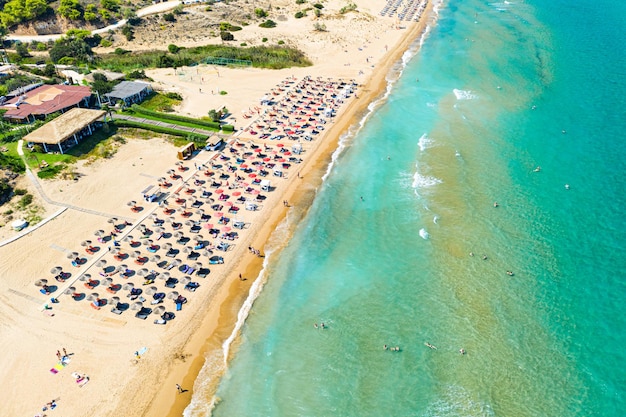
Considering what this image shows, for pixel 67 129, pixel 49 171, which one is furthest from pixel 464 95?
pixel 49 171

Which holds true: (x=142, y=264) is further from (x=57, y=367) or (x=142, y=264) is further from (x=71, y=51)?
(x=71, y=51)

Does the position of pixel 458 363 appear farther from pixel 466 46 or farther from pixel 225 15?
pixel 225 15

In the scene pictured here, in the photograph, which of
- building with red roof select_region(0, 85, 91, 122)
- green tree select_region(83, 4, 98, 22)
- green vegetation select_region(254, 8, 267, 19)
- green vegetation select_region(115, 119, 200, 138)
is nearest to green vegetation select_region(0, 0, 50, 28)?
green tree select_region(83, 4, 98, 22)

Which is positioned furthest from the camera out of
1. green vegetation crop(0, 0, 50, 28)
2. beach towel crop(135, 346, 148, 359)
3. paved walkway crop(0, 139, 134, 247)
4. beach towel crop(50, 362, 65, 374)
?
green vegetation crop(0, 0, 50, 28)

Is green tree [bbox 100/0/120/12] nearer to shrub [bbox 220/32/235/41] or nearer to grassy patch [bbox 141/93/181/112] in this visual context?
shrub [bbox 220/32/235/41]

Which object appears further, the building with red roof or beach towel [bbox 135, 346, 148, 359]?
the building with red roof

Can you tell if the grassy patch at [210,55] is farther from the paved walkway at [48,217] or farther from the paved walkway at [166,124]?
the paved walkway at [48,217]

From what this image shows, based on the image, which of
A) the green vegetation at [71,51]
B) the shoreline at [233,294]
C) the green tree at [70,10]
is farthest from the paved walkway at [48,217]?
the green tree at [70,10]
